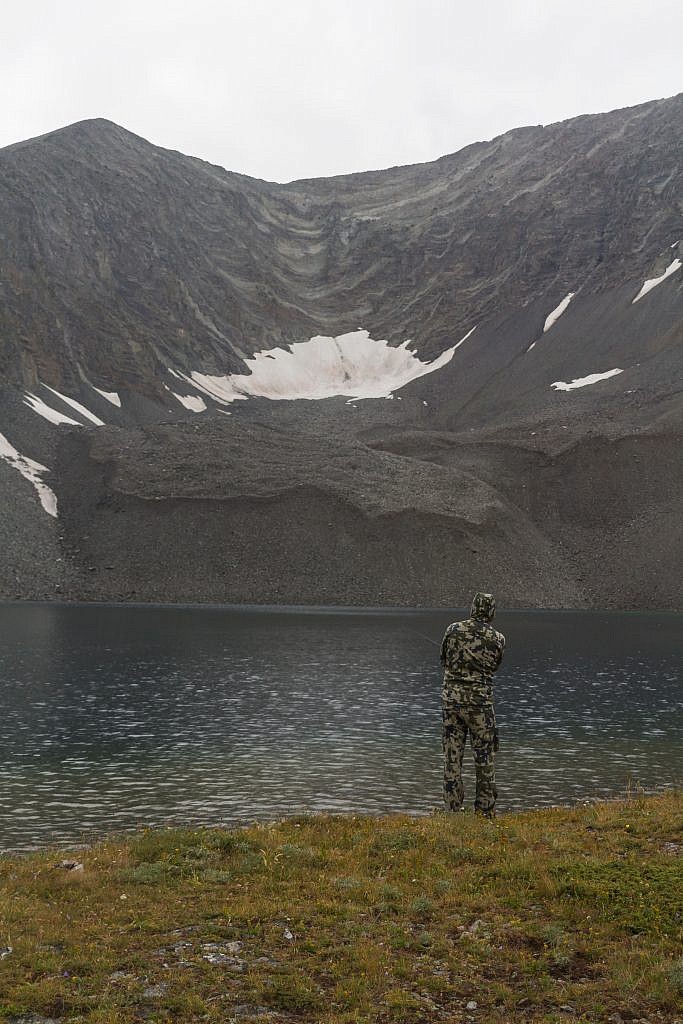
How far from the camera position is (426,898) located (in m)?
10.8

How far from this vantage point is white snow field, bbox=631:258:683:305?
152 metres

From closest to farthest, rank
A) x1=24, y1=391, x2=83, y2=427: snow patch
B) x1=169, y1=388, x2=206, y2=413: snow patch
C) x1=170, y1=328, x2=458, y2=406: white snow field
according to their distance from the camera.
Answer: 1. x1=24, y1=391, x2=83, y2=427: snow patch
2. x1=169, y1=388, x2=206, y2=413: snow patch
3. x1=170, y1=328, x2=458, y2=406: white snow field

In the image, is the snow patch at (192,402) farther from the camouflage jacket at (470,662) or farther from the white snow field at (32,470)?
the camouflage jacket at (470,662)

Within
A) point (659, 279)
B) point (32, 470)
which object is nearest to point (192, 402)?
point (32, 470)

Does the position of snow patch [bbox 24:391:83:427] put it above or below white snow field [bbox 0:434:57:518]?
above

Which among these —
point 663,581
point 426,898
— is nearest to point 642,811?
point 426,898

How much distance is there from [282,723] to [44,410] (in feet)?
334

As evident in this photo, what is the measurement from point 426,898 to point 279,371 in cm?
17463

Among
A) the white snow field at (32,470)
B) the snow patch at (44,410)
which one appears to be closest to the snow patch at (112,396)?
the snow patch at (44,410)

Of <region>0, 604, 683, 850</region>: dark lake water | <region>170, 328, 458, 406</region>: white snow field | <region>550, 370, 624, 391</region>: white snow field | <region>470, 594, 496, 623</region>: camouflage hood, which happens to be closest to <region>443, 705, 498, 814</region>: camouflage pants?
<region>470, 594, 496, 623</region>: camouflage hood

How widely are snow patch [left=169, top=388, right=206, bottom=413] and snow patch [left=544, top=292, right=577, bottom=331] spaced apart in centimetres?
6291

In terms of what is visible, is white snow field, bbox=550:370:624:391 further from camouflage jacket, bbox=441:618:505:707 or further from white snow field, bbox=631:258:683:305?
camouflage jacket, bbox=441:618:505:707

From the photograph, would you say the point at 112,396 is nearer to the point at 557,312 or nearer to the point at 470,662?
the point at 557,312

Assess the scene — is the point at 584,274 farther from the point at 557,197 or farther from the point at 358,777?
the point at 358,777
